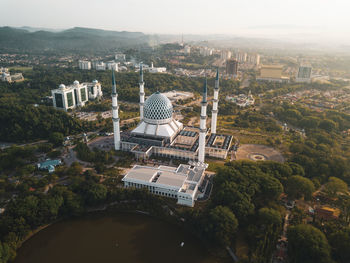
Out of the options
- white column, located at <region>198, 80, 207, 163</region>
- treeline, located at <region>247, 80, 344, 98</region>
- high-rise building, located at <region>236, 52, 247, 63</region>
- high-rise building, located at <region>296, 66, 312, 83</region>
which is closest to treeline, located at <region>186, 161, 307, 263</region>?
white column, located at <region>198, 80, 207, 163</region>

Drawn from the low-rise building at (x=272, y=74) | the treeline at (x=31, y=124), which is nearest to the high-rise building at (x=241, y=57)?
the low-rise building at (x=272, y=74)

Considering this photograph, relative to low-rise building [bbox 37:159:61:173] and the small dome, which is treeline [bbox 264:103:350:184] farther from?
low-rise building [bbox 37:159:61:173]

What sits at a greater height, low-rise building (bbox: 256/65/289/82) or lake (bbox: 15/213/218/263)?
low-rise building (bbox: 256/65/289/82)

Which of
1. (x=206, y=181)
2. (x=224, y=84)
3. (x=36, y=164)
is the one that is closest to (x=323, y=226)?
(x=206, y=181)

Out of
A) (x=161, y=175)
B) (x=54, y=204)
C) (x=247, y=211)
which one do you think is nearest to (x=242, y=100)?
(x=161, y=175)

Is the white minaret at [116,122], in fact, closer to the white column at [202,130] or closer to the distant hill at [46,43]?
the white column at [202,130]

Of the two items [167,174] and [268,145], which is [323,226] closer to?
[167,174]

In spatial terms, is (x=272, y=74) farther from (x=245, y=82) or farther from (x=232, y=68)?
(x=232, y=68)
